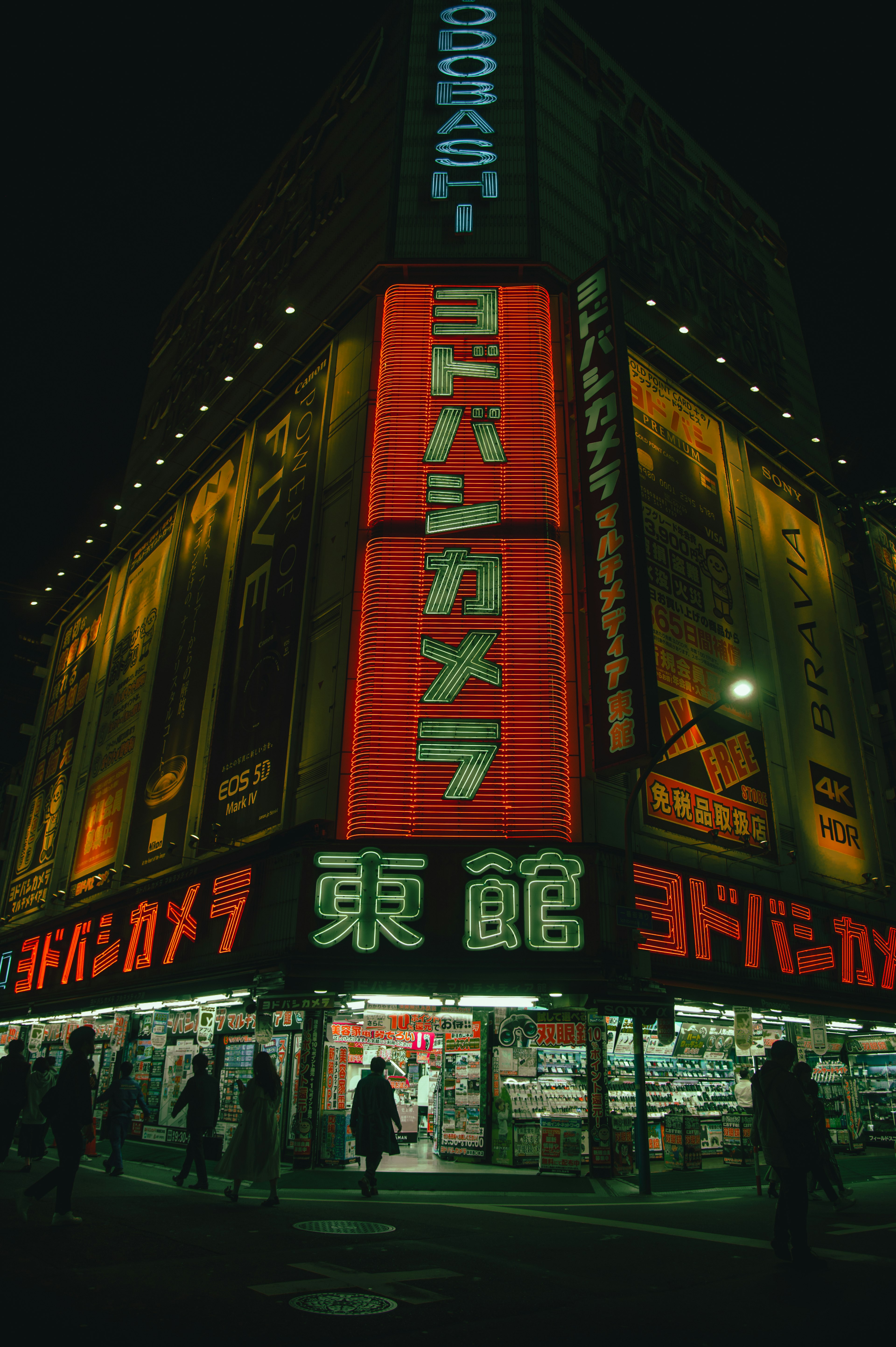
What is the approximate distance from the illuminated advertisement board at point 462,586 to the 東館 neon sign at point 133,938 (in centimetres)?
392

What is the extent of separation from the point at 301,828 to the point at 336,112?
81.7 feet

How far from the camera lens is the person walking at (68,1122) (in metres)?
9.09

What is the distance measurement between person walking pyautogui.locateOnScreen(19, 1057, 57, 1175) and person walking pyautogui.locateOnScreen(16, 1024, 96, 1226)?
4.53m

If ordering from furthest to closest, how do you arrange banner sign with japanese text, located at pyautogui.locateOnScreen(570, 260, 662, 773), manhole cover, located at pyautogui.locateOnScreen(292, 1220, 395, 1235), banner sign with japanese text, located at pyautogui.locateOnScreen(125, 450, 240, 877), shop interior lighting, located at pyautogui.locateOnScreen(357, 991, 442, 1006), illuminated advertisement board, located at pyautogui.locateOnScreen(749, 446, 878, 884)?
banner sign with japanese text, located at pyautogui.locateOnScreen(125, 450, 240, 877), illuminated advertisement board, located at pyautogui.locateOnScreen(749, 446, 878, 884), banner sign with japanese text, located at pyautogui.locateOnScreen(570, 260, 662, 773), shop interior lighting, located at pyautogui.locateOnScreen(357, 991, 442, 1006), manhole cover, located at pyautogui.locateOnScreen(292, 1220, 395, 1235)

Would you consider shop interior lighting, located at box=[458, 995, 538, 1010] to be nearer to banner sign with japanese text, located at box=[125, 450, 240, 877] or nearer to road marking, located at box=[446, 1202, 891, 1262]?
road marking, located at box=[446, 1202, 891, 1262]

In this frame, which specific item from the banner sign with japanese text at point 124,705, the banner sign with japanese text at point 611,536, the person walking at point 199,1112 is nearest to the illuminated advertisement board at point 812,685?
the banner sign with japanese text at point 611,536

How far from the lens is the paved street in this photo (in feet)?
19.5

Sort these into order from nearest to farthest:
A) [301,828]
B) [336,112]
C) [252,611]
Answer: [301,828], [252,611], [336,112]

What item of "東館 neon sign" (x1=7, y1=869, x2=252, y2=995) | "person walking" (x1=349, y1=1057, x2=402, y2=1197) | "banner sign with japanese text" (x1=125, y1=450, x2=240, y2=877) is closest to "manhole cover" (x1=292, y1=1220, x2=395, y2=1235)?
"person walking" (x1=349, y1=1057, x2=402, y2=1197)

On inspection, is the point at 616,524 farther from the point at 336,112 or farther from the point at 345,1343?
the point at 336,112

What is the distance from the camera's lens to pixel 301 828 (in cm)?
1611

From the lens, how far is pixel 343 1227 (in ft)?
32.0

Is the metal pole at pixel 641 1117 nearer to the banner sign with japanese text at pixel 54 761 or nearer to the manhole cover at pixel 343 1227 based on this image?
the manhole cover at pixel 343 1227

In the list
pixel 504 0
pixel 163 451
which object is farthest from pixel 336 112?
pixel 163 451
